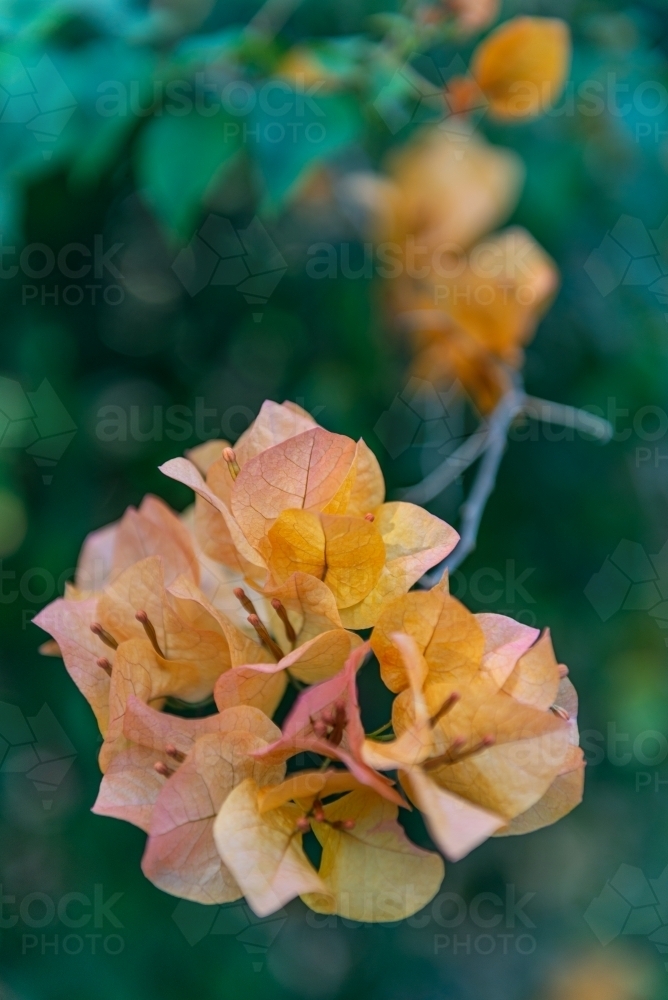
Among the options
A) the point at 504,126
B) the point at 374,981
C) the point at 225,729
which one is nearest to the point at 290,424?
the point at 225,729

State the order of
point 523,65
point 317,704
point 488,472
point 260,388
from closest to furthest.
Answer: point 317,704 < point 488,472 < point 523,65 < point 260,388

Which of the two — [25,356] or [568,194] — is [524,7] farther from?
[25,356]

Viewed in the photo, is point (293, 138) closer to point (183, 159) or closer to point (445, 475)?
point (183, 159)

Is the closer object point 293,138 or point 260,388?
point 293,138

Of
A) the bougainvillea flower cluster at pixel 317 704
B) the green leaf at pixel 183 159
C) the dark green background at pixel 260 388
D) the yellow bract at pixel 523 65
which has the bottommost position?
the dark green background at pixel 260 388

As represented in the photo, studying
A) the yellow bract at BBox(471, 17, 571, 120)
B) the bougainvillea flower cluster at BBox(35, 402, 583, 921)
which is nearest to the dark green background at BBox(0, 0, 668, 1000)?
the yellow bract at BBox(471, 17, 571, 120)

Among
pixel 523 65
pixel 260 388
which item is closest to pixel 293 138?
pixel 523 65

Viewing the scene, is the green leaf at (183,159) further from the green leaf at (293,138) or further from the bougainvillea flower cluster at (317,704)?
the bougainvillea flower cluster at (317,704)

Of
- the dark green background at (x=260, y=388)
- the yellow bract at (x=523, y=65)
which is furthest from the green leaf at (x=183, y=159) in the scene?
the yellow bract at (x=523, y=65)

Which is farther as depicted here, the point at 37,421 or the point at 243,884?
the point at 37,421
